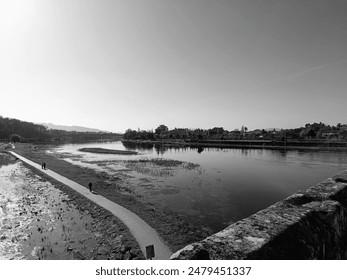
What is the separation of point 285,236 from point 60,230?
17641 mm

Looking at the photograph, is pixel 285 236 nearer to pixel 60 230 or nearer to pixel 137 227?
pixel 137 227

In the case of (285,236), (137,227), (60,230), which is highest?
(285,236)

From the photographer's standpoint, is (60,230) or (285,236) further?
(60,230)

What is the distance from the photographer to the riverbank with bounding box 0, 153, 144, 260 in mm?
12766

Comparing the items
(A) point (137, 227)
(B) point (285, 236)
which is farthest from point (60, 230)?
(B) point (285, 236)

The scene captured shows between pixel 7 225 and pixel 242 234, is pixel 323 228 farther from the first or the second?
pixel 7 225

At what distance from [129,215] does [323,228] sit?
1658 centimetres

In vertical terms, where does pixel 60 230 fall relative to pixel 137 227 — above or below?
below

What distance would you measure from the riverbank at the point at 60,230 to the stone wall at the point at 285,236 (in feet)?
33.0

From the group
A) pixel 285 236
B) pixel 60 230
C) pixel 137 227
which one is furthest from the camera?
pixel 60 230

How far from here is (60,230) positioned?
52.8ft

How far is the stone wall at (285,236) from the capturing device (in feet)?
10.6

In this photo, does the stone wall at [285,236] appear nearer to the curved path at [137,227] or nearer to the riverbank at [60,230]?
the curved path at [137,227]
